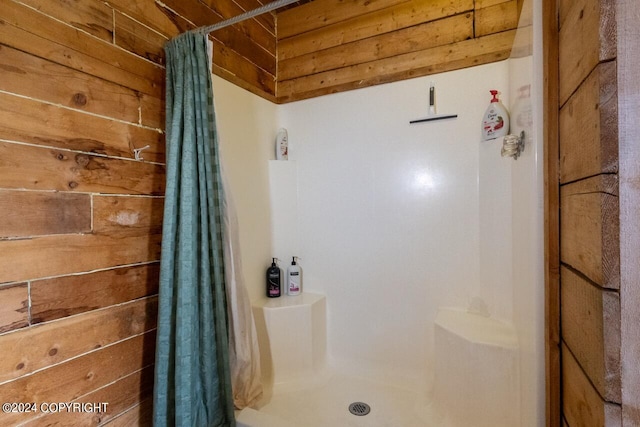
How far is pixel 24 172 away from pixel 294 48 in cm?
160

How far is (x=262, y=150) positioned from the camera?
1839 millimetres

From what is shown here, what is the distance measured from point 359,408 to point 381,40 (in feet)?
6.55

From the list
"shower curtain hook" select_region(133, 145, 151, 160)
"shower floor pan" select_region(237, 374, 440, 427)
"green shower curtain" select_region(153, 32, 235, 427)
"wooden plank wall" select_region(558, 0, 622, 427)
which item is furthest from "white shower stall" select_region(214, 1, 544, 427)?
"wooden plank wall" select_region(558, 0, 622, 427)

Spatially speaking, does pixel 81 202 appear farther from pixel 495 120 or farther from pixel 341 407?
pixel 495 120

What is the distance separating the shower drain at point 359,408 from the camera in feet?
4.85

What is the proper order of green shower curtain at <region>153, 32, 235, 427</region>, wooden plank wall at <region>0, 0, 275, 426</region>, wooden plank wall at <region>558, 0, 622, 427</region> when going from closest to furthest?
wooden plank wall at <region>558, 0, 622, 427</region>, wooden plank wall at <region>0, 0, 275, 426</region>, green shower curtain at <region>153, 32, 235, 427</region>

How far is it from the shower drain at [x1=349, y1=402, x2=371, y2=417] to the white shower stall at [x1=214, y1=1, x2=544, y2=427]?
4 cm

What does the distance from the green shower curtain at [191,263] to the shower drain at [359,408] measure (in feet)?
2.06

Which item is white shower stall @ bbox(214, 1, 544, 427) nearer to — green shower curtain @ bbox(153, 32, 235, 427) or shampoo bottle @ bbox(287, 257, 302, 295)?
shampoo bottle @ bbox(287, 257, 302, 295)

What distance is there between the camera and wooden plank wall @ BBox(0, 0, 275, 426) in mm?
836

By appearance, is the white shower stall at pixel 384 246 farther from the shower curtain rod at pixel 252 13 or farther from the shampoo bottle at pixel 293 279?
the shower curtain rod at pixel 252 13

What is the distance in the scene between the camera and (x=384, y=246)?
170 cm

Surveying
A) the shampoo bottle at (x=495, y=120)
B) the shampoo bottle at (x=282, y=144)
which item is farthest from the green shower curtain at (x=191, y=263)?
Result: the shampoo bottle at (x=495, y=120)

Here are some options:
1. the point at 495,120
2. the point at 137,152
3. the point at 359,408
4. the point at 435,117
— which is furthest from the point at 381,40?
the point at 359,408
